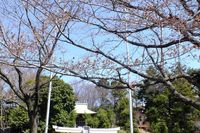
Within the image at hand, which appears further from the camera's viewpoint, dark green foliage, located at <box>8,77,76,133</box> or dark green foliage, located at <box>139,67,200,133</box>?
dark green foliage, located at <box>8,77,76,133</box>

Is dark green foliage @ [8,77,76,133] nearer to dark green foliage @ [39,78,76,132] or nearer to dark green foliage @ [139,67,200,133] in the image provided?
dark green foliage @ [39,78,76,132]

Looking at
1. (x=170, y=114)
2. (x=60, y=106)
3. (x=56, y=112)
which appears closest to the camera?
(x=170, y=114)

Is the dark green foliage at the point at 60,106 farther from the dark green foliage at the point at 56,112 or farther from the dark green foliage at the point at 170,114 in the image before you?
the dark green foliage at the point at 170,114

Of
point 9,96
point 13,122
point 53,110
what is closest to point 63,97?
point 53,110

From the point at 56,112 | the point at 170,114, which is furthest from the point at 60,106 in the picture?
the point at 170,114

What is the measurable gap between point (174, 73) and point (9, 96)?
10.5m

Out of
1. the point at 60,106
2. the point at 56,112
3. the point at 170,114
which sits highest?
the point at 60,106

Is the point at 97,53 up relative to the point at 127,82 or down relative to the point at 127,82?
up

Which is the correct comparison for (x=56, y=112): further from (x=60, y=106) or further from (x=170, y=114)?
(x=170, y=114)

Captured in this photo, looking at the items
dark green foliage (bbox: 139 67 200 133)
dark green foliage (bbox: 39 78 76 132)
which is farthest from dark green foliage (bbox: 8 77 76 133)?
dark green foliage (bbox: 139 67 200 133)

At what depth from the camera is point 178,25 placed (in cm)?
538

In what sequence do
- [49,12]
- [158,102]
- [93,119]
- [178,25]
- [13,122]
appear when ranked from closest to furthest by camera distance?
[178,25] → [49,12] → [158,102] → [13,122] → [93,119]

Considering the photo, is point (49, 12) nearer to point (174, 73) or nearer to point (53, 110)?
point (174, 73)

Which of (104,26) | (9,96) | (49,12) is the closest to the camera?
(104,26)
